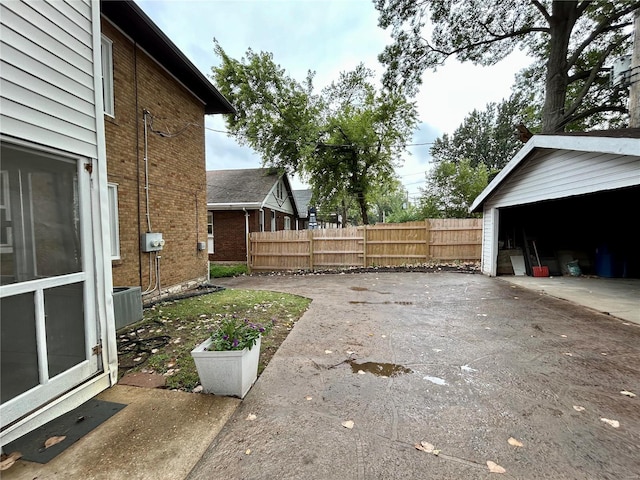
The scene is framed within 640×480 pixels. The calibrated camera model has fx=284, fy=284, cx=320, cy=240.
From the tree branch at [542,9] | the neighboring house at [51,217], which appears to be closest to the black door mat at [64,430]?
the neighboring house at [51,217]

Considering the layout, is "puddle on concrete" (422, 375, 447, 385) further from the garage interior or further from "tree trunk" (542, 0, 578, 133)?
"tree trunk" (542, 0, 578, 133)

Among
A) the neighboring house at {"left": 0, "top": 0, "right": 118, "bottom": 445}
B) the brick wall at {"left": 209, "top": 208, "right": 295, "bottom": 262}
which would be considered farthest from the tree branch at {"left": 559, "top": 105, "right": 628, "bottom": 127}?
the neighboring house at {"left": 0, "top": 0, "right": 118, "bottom": 445}

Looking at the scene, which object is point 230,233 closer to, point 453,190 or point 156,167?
point 156,167

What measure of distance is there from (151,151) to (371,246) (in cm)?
890

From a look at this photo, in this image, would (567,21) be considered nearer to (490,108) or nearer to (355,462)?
(355,462)

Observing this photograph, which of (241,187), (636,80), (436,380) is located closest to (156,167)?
(436,380)

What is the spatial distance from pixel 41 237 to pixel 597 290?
1049cm

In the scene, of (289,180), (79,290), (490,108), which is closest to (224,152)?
(289,180)

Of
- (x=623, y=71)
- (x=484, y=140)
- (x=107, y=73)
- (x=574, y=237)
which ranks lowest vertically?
(x=574, y=237)

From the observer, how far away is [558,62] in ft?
35.4

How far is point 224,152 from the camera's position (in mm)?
24000

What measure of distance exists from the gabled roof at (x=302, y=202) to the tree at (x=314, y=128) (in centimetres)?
354

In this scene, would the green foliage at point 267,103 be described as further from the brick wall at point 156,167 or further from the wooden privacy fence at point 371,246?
the brick wall at point 156,167

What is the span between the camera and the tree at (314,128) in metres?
18.4
